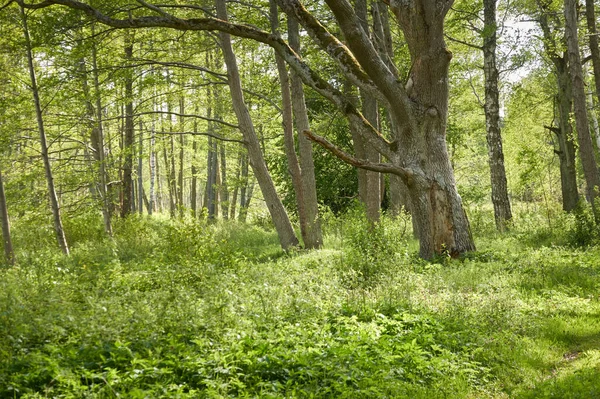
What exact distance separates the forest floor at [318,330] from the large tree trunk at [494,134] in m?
6.20

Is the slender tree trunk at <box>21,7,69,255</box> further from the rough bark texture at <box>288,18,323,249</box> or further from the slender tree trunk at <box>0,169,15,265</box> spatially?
the rough bark texture at <box>288,18,323,249</box>

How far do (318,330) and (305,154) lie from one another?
819 cm

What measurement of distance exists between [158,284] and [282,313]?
2975 mm

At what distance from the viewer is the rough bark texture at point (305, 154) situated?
13.2m

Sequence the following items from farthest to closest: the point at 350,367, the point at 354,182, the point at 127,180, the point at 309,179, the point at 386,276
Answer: the point at 354,182 → the point at 127,180 → the point at 309,179 → the point at 386,276 → the point at 350,367

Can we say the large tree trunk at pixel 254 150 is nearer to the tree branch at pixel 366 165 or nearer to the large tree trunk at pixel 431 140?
the tree branch at pixel 366 165

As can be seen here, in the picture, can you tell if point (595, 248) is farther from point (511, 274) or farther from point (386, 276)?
point (386, 276)

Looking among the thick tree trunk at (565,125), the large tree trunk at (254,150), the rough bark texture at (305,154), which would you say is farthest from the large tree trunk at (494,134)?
the large tree trunk at (254,150)

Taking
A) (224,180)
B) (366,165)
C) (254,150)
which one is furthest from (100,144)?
(224,180)

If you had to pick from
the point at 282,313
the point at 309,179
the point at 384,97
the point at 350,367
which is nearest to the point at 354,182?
the point at 309,179

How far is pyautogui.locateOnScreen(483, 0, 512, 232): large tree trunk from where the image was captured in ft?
50.1

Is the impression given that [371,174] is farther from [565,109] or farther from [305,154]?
[565,109]

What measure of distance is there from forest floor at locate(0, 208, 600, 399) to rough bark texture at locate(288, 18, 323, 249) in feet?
12.5

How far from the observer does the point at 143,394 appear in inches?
156
